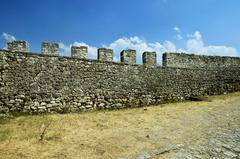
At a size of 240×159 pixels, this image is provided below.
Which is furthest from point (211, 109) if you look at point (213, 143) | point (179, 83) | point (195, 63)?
point (213, 143)

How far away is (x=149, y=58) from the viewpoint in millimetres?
15578

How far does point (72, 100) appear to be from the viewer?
12.8m

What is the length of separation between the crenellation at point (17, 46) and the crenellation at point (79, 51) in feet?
7.50

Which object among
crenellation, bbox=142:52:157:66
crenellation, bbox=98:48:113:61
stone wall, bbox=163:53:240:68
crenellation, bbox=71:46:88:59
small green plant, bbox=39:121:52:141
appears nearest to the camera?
small green plant, bbox=39:121:52:141

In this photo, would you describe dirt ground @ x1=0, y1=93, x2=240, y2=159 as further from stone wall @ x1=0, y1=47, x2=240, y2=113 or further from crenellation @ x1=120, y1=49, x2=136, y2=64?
crenellation @ x1=120, y1=49, x2=136, y2=64

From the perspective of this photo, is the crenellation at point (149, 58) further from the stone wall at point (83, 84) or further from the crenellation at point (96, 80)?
the stone wall at point (83, 84)

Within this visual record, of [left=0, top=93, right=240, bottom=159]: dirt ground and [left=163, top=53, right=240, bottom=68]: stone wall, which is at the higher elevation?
[left=163, top=53, right=240, bottom=68]: stone wall

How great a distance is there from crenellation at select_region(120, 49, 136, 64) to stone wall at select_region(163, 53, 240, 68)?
257cm

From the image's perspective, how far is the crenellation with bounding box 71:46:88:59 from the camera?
1323cm

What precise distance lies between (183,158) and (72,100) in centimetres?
742

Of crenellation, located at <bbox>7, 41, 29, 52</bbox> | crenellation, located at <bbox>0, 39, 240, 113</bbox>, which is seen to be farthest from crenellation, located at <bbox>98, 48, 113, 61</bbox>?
crenellation, located at <bbox>7, 41, 29, 52</bbox>

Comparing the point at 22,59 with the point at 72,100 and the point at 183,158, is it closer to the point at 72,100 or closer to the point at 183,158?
the point at 72,100

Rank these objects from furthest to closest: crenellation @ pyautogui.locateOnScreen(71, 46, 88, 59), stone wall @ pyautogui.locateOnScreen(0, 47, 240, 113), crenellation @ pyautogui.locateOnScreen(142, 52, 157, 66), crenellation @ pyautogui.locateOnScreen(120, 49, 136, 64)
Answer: crenellation @ pyautogui.locateOnScreen(142, 52, 157, 66)
crenellation @ pyautogui.locateOnScreen(120, 49, 136, 64)
crenellation @ pyautogui.locateOnScreen(71, 46, 88, 59)
stone wall @ pyautogui.locateOnScreen(0, 47, 240, 113)

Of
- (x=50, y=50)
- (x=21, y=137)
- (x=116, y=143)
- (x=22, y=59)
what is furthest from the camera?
(x=50, y=50)
